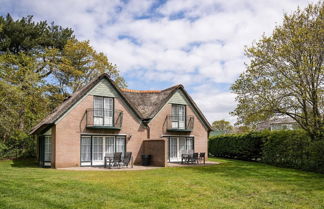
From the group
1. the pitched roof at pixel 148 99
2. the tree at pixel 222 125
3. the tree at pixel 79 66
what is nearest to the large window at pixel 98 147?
the pitched roof at pixel 148 99

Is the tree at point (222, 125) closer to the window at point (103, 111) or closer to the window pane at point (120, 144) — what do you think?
the window pane at point (120, 144)

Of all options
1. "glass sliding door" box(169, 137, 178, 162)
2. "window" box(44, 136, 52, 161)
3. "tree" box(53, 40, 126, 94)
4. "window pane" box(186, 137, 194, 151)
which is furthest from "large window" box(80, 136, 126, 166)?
"tree" box(53, 40, 126, 94)

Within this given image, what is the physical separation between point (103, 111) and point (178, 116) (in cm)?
686

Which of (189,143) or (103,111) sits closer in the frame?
(103,111)

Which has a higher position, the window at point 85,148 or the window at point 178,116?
the window at point 178,116

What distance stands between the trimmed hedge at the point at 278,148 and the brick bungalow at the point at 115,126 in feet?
14.5

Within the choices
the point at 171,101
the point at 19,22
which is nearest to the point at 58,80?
the point at 19,22

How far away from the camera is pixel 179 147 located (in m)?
25.9

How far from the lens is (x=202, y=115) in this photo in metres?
27.3

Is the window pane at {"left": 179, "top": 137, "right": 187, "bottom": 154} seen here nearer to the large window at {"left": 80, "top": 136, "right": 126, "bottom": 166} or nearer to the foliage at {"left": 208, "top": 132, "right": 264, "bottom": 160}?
the large window at {"left": 80, "top": 136, "right": 126, "bottom": 166}

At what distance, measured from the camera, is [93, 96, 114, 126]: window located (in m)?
21.7

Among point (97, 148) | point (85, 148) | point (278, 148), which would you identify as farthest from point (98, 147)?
point (278, 148)

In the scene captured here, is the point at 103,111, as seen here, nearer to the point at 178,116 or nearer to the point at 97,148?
the point at 97,148

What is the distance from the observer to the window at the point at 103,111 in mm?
21672
